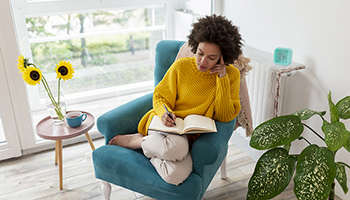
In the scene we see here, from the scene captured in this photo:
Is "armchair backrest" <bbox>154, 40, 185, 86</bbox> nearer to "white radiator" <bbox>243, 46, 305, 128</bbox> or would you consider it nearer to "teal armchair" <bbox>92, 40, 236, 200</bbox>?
"teal armchair" <bbox>92, 40, 236, 200</bbox>

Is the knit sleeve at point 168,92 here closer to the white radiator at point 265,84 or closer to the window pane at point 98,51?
the white radiator at point 265,84

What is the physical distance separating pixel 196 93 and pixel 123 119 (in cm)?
44

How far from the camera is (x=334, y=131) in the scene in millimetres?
1342

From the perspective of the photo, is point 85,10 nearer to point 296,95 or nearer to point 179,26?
point 179,26

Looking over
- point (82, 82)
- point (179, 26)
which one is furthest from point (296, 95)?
point (82, 82)

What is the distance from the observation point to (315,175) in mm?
1313

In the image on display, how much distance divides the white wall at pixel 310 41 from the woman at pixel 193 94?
0.53 meters

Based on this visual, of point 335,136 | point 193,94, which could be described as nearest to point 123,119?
point 193,94

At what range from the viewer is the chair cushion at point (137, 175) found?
1.52 m

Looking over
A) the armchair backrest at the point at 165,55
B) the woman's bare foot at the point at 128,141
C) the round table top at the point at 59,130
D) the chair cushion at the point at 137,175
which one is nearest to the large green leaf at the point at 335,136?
the chair cushion at the point at 137,175

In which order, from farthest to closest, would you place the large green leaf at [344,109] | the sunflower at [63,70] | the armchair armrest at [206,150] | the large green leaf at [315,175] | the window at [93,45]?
the window at [93,45]
the sunflower at [63,70]
the armchair armrest at [206,150]
the large green leaf at [344,109]
the large green leaf at [315,175]

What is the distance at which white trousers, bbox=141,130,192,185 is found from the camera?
4.97 ft

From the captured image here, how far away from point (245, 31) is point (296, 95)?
63 cm

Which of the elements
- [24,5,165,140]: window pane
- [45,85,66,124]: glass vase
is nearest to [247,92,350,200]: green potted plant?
[45,85,66,124]: glass vase
